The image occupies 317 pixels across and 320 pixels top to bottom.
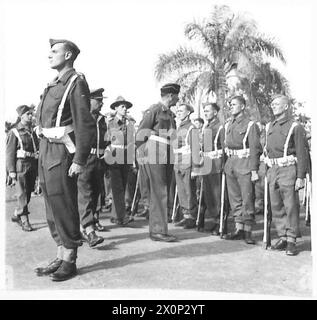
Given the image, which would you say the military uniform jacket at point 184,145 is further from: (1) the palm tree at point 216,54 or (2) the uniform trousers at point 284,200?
(2) the uniform trousers at point 284,200

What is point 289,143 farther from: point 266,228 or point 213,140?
point 213,140

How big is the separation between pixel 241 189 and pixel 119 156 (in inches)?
74.8

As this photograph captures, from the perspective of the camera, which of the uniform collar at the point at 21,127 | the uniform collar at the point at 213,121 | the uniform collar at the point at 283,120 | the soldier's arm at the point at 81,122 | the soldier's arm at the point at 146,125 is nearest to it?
the soldier's arm at the point at 81,122

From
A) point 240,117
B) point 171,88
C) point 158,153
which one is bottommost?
point 158,153

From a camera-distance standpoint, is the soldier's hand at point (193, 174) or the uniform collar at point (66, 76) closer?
the uniform collar at point (66, 76)

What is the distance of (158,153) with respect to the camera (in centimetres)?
657

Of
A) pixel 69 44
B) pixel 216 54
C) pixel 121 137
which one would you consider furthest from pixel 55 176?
pixel 216 54

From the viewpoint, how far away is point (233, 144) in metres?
6.85

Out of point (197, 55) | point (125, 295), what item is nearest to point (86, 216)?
point (125, 295)

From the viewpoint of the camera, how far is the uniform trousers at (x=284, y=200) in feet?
20.2

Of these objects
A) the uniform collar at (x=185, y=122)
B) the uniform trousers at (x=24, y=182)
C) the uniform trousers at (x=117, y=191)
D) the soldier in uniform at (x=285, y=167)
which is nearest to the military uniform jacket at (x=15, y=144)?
the uniform trousers at (x=24, y=182)

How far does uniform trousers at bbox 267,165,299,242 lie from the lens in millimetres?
6164

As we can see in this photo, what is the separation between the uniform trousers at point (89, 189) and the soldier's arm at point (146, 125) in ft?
2.20

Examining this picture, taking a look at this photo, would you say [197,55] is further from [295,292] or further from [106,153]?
[295,292]
